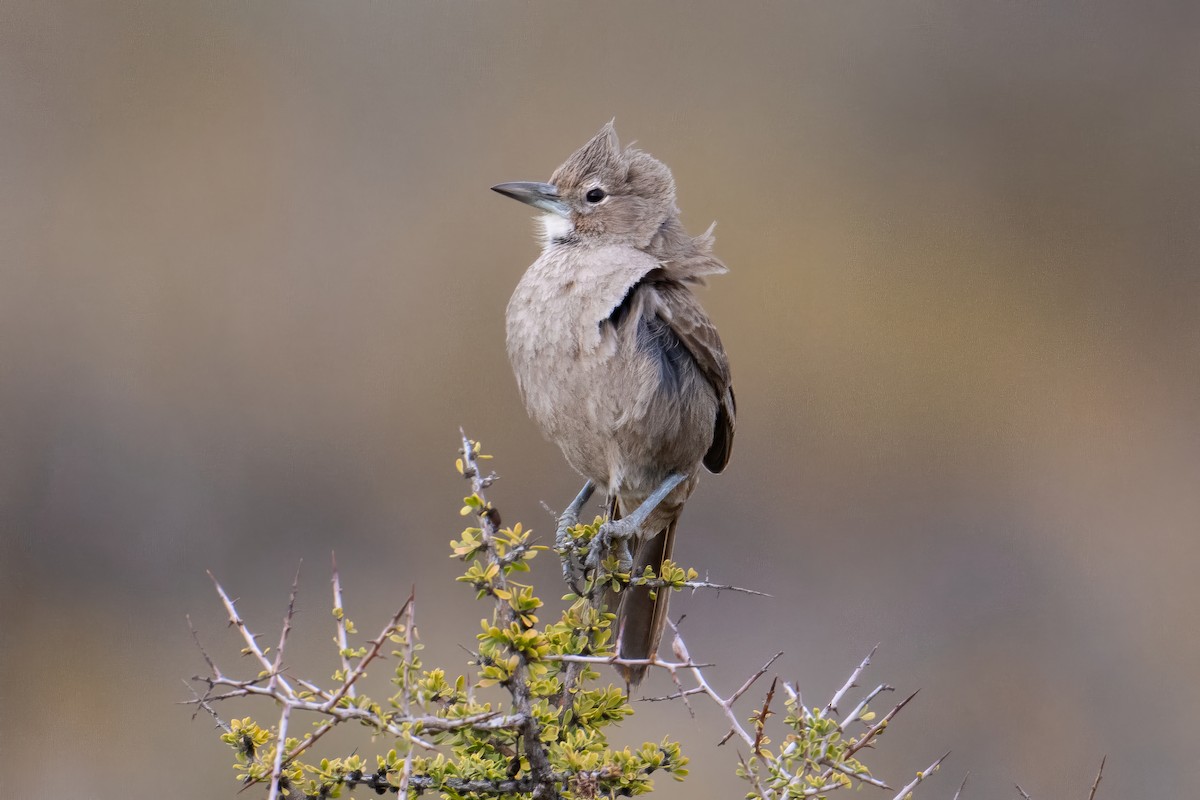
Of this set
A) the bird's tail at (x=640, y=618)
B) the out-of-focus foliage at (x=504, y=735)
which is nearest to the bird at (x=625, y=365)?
the bird's tail at (x=640, y=618)

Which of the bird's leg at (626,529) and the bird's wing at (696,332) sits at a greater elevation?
the bird's wing at (696,332)

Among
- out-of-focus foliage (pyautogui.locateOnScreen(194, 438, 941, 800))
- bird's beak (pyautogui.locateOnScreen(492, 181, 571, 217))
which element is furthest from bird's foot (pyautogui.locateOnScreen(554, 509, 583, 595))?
→ bird's beak (pyautogui.locateOnScreen(492, 181, 571, 217))

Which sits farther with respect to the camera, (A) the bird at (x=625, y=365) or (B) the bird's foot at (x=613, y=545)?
(A) the bird at (x=625, y=365)

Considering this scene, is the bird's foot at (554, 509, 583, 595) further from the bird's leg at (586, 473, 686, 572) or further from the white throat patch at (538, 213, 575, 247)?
the white throat patch at (538, 213, 575, 247)

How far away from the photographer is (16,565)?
8.90 metres

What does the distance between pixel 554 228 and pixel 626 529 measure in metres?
1.30

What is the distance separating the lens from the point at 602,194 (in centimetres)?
510

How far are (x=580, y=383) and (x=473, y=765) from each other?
1602mm

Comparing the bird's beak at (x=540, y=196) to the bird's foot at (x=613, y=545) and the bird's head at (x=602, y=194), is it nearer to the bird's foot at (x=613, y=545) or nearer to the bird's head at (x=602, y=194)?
the bird's head at (x=602, y=194)

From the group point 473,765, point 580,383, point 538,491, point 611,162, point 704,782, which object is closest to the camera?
point 473,765

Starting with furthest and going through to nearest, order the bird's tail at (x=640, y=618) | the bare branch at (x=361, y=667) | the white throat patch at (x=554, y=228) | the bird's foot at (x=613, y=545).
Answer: the white throat patch at (x=554, y=228) → the bird's tail at (x=640, y=618) → the bird's foot at (x=613, y=545) → the bare branch at (x=361, y=667)

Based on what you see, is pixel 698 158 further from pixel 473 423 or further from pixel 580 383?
pixel 580 383

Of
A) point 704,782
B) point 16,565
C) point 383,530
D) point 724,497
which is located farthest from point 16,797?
point 724,497

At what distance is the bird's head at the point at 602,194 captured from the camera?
504 cm
